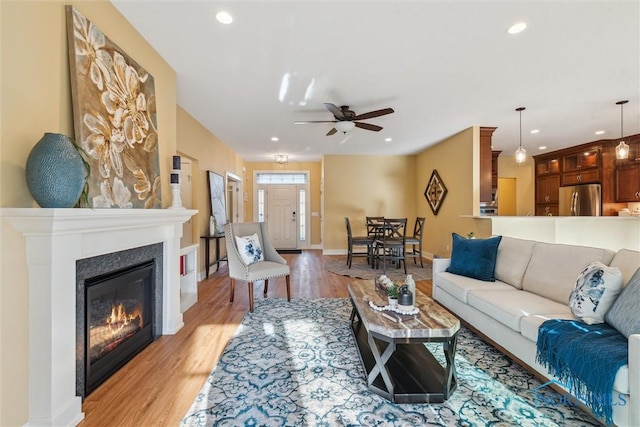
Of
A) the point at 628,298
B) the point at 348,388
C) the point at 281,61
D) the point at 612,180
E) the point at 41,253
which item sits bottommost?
the point at 348,388

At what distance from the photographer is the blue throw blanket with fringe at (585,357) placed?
1.39 m

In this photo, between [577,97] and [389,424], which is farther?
[577,97]

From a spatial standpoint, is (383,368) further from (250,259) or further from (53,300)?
(250,259)

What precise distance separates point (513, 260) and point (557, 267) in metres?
0.47

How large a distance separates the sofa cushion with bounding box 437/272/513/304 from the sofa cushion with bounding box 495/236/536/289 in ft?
0.30

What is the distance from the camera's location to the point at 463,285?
2791 mm

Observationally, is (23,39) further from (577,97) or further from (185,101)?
(577,97)

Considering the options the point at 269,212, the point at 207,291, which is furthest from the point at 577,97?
the point at 269,212

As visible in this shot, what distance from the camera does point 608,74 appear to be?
3.01 m

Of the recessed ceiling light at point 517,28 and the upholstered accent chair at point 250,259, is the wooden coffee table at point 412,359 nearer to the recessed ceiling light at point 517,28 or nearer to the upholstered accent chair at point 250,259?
the upholstered accent chair at point 250,259

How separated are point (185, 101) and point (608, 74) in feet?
16.3

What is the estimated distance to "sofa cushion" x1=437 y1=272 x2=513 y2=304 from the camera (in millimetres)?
2689

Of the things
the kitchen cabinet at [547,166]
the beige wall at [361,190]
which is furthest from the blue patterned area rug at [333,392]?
the kitchen cabinet at [547,166]

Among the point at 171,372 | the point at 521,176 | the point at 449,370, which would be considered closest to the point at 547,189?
the point at 521,176
